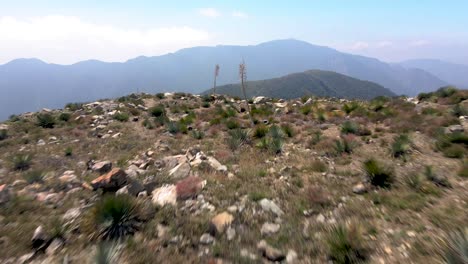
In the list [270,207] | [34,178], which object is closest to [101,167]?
[34,178]

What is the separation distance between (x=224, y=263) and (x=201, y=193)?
2.72m

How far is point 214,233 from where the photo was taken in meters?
5.40

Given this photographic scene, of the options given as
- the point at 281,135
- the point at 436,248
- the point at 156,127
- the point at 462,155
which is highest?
the point at 436,248

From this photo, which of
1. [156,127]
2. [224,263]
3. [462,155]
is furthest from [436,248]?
[156,127]

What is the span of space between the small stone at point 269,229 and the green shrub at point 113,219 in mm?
2526

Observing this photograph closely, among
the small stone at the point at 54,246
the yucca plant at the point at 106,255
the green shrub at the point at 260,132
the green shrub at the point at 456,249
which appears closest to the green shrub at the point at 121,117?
the green shrub at the point at 260,132

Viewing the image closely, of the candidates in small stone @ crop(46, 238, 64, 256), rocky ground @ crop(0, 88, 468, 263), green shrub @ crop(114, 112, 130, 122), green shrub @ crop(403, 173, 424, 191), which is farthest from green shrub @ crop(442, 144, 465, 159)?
green shrub @ crop(114, 112, 130, 122)

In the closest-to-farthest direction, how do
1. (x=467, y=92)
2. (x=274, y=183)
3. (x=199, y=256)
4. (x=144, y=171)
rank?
(x=199, y=256) → (x=274, y=183) → (x=144, y=171) → (x=467, y=92)

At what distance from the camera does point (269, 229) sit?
5508mm

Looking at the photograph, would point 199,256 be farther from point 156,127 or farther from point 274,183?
point 156,127

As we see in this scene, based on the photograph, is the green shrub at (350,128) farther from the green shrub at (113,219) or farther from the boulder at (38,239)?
the boulder at (38,239)

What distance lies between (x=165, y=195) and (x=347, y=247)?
14.3ft

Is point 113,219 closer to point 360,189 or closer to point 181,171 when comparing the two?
point 181,171

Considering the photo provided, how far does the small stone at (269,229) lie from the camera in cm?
542
